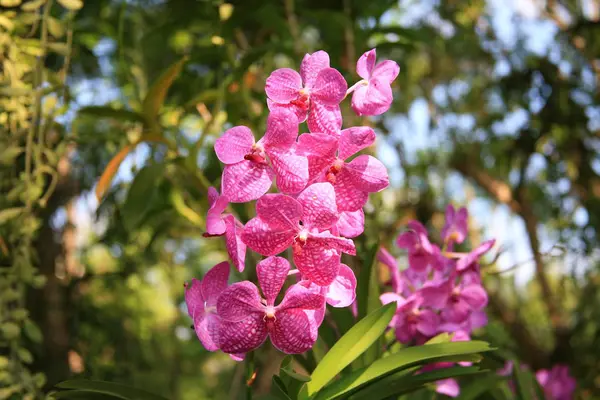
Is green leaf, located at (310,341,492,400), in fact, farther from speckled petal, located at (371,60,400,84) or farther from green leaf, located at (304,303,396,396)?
speckled petal, located at (371,60,400,84)

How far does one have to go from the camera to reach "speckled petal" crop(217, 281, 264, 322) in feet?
1.99

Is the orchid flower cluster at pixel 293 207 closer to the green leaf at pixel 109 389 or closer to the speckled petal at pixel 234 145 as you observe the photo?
the speckled petal at pixel 234 145

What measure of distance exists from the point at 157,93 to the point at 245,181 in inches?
16.6

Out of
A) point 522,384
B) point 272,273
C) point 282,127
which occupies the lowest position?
point 522,384

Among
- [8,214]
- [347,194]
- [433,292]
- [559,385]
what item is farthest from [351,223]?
[559,385]

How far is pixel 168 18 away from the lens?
131 cm

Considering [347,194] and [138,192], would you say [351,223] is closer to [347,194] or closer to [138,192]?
[347,194]

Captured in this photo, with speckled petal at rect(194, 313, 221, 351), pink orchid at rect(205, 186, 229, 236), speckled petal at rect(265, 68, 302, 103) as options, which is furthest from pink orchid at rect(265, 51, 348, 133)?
speckled petal at rect(194, 313, 221, 351)

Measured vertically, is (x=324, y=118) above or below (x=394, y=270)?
above

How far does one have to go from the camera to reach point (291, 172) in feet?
2.02

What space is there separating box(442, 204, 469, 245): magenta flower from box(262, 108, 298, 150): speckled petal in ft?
1.28

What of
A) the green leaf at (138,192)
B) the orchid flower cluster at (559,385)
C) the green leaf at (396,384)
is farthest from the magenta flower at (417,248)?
the orchid flower cluster at (559,385)

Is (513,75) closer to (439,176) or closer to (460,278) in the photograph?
(439,176)

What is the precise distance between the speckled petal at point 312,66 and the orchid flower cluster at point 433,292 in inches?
11.4
